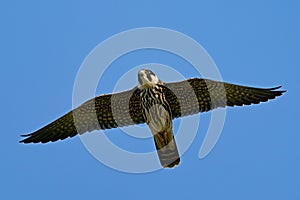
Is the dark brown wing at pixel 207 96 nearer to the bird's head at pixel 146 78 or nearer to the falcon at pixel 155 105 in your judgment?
the falcon at pixel 155 105

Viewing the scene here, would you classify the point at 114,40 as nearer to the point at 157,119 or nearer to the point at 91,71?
the point at 91,71

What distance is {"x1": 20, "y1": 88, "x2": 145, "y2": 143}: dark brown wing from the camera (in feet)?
47.6

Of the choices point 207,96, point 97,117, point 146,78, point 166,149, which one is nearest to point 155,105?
point 146,78

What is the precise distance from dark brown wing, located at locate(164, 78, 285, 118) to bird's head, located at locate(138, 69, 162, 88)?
0.28 metres

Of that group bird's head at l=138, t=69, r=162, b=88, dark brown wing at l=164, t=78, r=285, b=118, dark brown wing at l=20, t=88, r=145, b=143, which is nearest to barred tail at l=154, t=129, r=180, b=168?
dark brown wing at l=164, t=78, r=285, b=118

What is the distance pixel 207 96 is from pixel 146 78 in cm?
→ 145

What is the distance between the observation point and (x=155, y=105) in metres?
14.2

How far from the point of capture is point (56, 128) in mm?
14719

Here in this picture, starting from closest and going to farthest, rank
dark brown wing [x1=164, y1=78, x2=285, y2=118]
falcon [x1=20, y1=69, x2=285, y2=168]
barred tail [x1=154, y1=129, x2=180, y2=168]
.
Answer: barred tail [x1=154, y1=129, x2=180, y2=168], falcon [x1=20, y1=69, x2=285, y2=168], dark brown wing [x1=164, y1=78, x2=285, y2=118]

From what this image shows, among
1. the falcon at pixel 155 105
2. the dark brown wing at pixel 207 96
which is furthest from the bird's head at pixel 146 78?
the dark brown wing at pixel 207 96

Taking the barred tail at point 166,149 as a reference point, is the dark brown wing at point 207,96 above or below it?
above

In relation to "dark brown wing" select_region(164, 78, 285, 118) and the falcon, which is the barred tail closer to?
the falcon

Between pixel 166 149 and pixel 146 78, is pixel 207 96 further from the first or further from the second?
pixel 166 149

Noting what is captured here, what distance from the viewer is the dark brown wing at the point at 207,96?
14.4 metres
